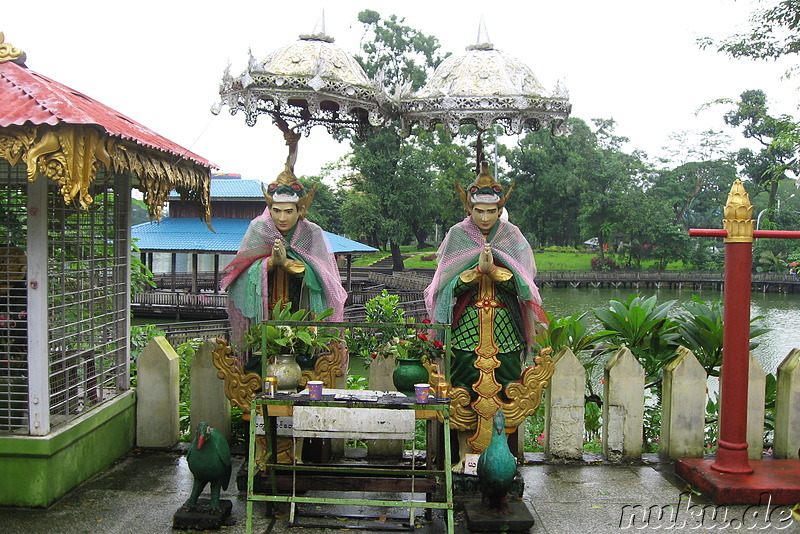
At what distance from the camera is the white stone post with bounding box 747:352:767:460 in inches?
228

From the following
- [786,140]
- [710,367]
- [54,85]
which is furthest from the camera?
[786,140]

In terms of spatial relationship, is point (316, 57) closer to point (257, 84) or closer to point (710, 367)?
point (257, 84)

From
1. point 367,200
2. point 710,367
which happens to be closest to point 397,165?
point 367,200

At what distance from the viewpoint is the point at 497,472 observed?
14.8 ft

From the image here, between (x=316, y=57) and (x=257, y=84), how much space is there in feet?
1.62

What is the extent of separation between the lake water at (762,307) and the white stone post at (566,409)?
25.5ft

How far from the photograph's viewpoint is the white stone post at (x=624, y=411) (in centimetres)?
591

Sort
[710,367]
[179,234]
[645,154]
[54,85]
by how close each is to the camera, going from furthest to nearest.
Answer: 1. [645,154]
2. [179,234]
3. [710,367]
4. [54,85]

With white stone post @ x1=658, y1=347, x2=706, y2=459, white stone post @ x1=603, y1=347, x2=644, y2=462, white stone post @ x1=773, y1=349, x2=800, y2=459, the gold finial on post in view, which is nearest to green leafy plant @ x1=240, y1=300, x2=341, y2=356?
white stone post @ x1=603, y1=347, x2=644, y2=462

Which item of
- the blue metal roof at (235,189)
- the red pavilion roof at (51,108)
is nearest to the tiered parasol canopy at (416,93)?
the red pavilion roof at (51,108)

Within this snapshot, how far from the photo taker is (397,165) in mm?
35594

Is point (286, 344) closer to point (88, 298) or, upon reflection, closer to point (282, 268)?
point (282, 268)

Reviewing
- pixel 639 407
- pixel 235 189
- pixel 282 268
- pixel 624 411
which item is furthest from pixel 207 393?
pixel 235 189
